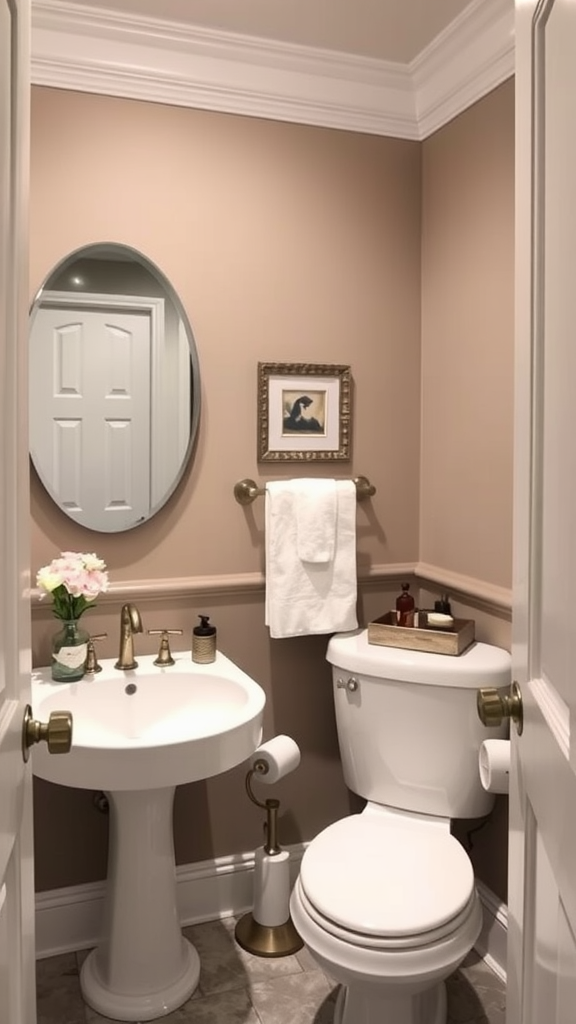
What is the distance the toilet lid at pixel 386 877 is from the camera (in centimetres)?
153

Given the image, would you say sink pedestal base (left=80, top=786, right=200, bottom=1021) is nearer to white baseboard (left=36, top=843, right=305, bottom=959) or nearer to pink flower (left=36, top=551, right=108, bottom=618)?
white baseboard (left=36, top=843, right=305, bottom=959)

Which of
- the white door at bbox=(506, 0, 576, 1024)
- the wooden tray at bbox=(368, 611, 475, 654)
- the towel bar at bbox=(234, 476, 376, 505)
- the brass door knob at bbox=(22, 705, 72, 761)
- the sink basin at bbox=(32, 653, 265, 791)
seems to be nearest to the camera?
the white door at bbox=(506, 0, 576, 1024)

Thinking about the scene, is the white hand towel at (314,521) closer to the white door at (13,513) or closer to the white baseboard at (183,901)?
the white baseboard at (183,901)

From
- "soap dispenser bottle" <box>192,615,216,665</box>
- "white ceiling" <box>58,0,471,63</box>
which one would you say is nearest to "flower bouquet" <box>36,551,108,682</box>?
"soap dispenser bottle" <box>192,615,216,665</box>

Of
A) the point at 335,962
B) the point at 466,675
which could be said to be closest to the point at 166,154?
the point at 466,675

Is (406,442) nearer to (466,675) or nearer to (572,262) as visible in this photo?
(466,675)

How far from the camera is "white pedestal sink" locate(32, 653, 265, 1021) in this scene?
5.35 feet

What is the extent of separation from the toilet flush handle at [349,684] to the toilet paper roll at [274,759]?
204 millimetres

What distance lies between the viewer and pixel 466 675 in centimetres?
188

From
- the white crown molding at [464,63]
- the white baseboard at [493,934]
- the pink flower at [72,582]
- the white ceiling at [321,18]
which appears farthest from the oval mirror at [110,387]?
the white baseboard at [493,934]

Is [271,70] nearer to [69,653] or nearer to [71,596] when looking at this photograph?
[71,596]

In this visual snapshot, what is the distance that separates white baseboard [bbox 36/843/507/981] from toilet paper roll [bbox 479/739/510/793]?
62 centimetres

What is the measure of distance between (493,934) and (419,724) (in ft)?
1.97

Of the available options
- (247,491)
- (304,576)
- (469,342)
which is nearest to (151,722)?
(304,576)
